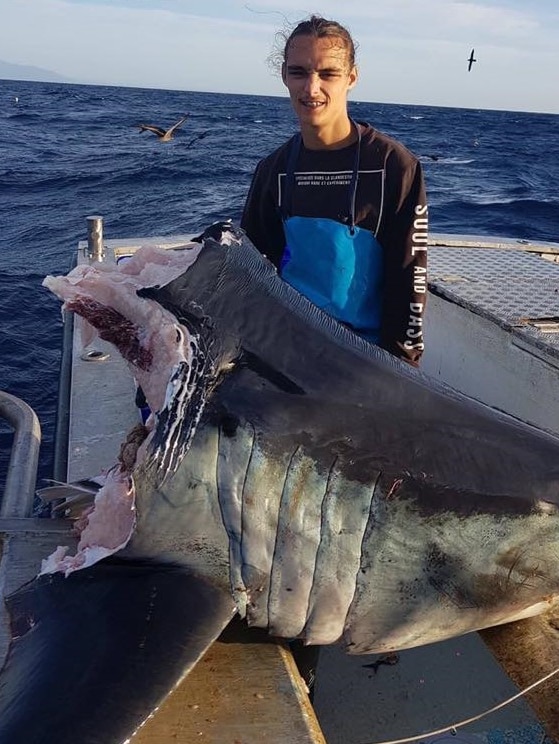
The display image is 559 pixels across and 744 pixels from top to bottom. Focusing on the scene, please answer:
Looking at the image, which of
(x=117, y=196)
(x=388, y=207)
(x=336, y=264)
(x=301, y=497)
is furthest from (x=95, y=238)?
(x=117, y=196)

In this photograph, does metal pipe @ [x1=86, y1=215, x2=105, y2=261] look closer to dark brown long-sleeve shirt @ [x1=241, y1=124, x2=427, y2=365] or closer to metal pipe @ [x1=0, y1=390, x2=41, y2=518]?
metal pipe @ [x1=0, y1=390, x2=41, y2=518]

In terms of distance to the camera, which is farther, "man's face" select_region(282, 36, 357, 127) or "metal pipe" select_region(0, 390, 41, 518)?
"man's face" select_region(282, 36, 357, 127)

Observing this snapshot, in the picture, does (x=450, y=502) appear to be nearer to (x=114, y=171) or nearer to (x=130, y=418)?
(x=130, y=418)

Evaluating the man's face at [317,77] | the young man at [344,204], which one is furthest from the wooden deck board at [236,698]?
the man's face at [317,77]

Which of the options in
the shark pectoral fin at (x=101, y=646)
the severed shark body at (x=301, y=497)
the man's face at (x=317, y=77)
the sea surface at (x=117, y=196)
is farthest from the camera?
the sea surface at (x=117, y=196)

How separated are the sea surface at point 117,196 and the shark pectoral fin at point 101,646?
4405mm

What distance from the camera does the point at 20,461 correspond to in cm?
283

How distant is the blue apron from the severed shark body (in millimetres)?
1029

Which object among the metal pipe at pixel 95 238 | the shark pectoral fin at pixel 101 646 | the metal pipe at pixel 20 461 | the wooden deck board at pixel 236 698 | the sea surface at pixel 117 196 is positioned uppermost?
the metal pipe at pixel 95 238

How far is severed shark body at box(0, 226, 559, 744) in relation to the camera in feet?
6.50

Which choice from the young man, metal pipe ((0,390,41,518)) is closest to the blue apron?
the young man

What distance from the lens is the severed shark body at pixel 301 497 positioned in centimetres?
198

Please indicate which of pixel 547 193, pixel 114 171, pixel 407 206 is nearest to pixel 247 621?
pixel 407 206

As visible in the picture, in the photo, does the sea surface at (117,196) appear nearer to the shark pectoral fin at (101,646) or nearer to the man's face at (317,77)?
the man's face at (317,77)
